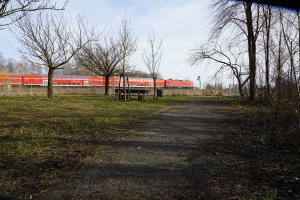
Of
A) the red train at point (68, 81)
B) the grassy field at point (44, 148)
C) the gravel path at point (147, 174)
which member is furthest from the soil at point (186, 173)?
the red train at point (68, 81)

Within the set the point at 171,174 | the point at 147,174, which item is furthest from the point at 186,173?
the point at 147,174

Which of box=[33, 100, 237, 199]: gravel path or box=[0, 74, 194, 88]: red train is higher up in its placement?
box=[0, 74, 194, 88]: red train

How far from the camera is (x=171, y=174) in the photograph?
11.8ft

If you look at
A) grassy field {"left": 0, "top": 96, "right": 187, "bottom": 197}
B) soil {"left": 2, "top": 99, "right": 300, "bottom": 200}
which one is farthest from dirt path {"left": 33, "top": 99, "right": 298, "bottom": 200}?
grassy field {"left": 0, "top": 96, "right": 187, "bottom": 197}

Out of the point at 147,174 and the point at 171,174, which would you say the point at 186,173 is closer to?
the point at 171,174

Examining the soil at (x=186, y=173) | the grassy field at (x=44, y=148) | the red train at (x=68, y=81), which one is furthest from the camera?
the red train at (x=68, y=81)

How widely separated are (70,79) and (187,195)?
4847cm

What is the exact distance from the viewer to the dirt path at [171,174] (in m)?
2.96

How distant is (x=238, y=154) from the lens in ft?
15.4

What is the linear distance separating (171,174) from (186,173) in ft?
0.74

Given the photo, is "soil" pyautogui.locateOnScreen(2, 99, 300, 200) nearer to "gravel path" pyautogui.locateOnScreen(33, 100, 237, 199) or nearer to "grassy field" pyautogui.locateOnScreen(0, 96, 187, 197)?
"gravel path" pyautogui.locateOnScreen(33, 100, 237, 199)

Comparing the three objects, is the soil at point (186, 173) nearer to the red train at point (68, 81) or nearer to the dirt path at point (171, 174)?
the dirt path at point (171, 174)

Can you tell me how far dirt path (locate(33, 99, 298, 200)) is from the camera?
2.96 m

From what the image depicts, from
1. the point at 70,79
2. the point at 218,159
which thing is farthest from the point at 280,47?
the point at 70,79
